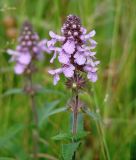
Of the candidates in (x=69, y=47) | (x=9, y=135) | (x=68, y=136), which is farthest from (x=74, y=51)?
(x=9, y=135)

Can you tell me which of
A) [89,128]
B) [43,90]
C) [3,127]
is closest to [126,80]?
[89,128]

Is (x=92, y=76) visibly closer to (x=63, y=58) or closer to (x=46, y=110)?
(x=63, y=58)

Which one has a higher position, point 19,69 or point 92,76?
point 19,69

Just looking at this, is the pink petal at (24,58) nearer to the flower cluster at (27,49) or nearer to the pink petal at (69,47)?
the flower cluster at (27,49)

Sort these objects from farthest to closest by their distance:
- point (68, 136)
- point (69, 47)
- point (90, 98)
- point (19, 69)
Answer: point (19, 69) → point (90, 98) → point (68, 136) → point (69, 47)

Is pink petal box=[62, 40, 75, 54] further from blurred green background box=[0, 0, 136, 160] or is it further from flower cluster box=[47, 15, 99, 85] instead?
blurred green background box=[0, 0, 136, 160]

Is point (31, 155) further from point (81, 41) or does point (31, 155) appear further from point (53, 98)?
point (81, 41)

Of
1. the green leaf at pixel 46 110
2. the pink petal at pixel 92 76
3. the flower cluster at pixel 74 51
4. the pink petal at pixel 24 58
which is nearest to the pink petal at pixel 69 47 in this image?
the flower cluster at pixel 74 51
